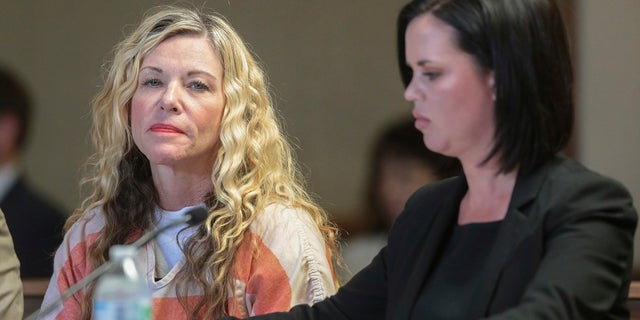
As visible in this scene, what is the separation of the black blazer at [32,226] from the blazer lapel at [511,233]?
231 centimetres

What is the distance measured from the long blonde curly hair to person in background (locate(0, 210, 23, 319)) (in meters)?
0.17

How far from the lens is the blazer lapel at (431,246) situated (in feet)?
5.93

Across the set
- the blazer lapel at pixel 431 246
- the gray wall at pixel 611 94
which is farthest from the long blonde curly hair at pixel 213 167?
the gray wall at pixel 611 94

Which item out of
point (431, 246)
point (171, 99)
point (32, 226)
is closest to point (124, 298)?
point (431, 246)

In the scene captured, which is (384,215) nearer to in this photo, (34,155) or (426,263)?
(34,155)

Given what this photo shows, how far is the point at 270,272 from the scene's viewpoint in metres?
2.41

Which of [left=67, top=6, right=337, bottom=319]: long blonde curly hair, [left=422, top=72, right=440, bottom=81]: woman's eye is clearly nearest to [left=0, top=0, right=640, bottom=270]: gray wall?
[left=67, top=6, right=337, bottom=319]: long blonde curly hair

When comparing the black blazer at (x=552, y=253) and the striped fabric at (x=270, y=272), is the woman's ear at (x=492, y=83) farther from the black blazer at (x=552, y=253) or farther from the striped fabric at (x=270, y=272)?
the striped fabric at (x=270, y=272)

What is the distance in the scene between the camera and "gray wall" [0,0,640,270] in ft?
11.2

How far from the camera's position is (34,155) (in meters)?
3.89

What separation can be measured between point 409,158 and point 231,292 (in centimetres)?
138

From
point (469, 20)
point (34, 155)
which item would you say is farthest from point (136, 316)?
point (34, 155)

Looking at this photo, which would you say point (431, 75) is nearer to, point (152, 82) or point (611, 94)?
point (152, 82)

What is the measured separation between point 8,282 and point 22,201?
1.34m
